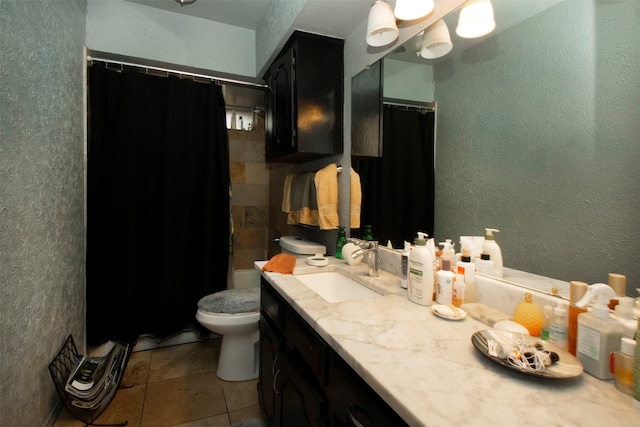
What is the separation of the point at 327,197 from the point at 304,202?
211 mm

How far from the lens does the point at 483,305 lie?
1.00 metres

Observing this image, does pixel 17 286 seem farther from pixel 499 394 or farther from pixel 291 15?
pixel 291 15

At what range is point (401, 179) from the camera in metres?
1.49

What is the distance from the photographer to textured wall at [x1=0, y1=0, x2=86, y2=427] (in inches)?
45.4

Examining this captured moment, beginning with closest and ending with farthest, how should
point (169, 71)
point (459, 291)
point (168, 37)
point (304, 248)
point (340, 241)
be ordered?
point (459, 291)
point (340, 241)
point (304, 248)
point (168, 37)
point (169, 71)

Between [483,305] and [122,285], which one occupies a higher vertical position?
[483,305]

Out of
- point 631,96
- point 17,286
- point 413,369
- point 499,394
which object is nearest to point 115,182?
point 17,286

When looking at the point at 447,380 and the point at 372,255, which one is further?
the point at 372,255

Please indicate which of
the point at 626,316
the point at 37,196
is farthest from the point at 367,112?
the point at 37,196

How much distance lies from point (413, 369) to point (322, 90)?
163cm

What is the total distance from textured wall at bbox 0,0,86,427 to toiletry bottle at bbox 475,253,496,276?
1.67 metres

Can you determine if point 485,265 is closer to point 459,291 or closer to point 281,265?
point 459,291

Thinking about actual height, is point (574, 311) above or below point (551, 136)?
below

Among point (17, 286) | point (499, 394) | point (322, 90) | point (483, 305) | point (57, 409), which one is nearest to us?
point (499, 394)
